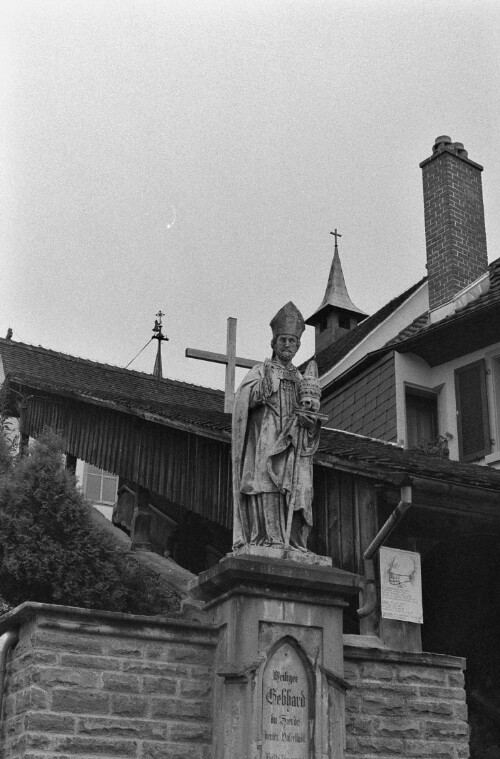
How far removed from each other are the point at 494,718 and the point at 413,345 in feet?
18.8

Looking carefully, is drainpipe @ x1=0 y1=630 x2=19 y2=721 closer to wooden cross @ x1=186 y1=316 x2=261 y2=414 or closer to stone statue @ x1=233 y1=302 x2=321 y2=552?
stone statue @ x1=233 y1=302 x2=321 y2=552

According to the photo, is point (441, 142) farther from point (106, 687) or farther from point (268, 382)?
point (106, 687)

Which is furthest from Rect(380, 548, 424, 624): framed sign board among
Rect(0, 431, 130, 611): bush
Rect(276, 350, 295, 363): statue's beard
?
Rect(0, 431, 130, 611): bush

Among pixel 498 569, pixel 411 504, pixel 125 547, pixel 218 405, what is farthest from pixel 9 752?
pixel 218 405

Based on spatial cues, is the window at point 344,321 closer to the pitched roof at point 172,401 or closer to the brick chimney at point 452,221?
the pitched roof at point 172,401

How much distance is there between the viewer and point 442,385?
1599 centimetres

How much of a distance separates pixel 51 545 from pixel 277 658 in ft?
16.3

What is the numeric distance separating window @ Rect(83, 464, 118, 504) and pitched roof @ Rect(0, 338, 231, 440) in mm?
1970

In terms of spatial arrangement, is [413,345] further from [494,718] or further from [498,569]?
[494,718]

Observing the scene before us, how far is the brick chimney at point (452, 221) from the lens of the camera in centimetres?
1714

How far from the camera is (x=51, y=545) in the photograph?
12.1m

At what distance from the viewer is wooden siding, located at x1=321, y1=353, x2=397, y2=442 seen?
16.0 meters

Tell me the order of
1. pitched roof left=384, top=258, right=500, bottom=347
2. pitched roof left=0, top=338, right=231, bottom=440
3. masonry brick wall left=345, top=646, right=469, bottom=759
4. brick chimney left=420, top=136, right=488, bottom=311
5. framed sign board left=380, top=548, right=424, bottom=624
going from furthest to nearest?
pitched roof left=0, top=338, right=231, bottom=440 → brick chimney left=420, top=136, right=488, bottom=311 → pitched roof left=384, top=258, right=500, bottom=347 → framed sign board left=380, top=548, right=424, bottom=624 → masonry brick wall left=345, top=646, right=469, bottom=759

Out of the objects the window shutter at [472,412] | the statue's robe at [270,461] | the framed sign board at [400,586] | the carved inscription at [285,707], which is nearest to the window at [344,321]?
the window shutter at [472,412]
